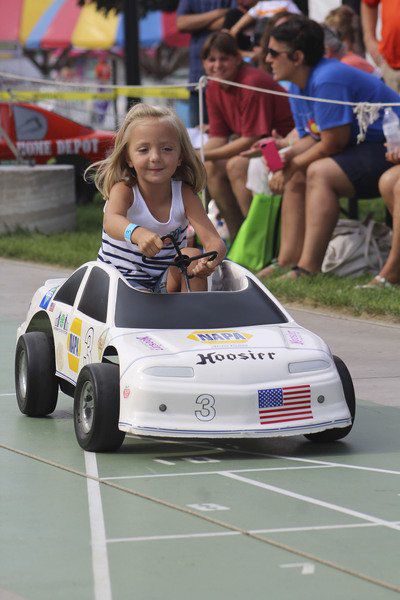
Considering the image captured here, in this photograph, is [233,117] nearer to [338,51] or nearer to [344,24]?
[338,51]

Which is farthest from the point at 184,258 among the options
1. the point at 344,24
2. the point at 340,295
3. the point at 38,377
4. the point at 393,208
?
the point at 344,24

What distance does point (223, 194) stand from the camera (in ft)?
41.0

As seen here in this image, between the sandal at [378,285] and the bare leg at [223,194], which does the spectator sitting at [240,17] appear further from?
the sandal at [378,285]

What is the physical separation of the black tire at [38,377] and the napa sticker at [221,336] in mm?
922

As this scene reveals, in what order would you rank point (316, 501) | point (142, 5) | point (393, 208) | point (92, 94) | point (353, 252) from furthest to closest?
point (142, 5) → point (92, 94) → point (353, 252) → point (393, 208) → point (316, 501)

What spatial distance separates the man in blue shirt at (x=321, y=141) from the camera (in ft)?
35.0

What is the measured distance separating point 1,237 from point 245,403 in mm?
9348

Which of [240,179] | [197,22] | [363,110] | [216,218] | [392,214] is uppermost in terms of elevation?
[197,22]

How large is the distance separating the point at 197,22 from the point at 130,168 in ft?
26.2

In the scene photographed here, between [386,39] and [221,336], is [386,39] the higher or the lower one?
the higher one

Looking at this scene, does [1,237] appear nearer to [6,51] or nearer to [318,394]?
[318,394]

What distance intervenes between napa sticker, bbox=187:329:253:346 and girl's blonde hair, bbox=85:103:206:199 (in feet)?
3.12

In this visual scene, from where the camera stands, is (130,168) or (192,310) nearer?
(192,310)

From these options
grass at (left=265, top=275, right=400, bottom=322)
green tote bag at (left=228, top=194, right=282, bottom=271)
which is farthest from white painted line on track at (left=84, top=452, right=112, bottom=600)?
green tote bag at (left=228, top=194, right=282, bottom=271)
